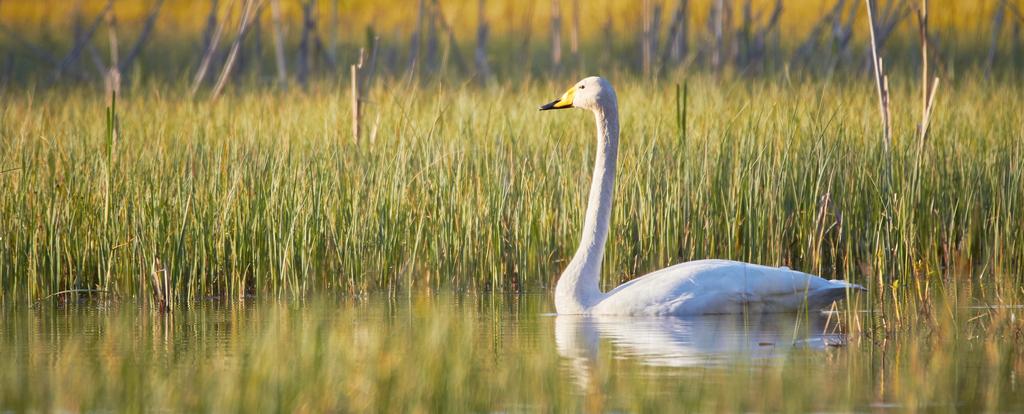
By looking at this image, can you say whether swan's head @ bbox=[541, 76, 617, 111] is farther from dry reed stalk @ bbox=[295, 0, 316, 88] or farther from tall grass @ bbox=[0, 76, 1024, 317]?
dry reed stalk @ bbox=[295, 0, 316, 88]

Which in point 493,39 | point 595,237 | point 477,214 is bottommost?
point 595,237

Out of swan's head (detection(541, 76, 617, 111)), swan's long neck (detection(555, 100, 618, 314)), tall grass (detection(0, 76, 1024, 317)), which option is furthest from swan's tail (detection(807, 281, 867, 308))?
swan's head (detection(541, 76, 617, 111))

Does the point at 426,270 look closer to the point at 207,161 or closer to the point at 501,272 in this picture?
the point at 501,272

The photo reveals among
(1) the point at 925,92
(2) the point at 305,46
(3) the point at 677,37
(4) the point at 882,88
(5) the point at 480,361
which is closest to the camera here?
(5) the point at 480,361

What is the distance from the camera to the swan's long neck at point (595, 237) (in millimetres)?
6680

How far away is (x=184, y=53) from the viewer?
27219 mm

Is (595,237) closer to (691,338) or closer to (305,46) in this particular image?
(691,338)

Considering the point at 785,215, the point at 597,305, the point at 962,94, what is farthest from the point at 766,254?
the point at 962,94

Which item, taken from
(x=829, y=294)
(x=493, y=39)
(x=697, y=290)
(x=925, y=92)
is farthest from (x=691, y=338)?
(x=493, y=39)

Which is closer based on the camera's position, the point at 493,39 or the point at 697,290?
the point at 697,290

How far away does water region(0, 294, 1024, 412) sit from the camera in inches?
176

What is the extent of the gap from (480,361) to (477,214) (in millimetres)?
2549

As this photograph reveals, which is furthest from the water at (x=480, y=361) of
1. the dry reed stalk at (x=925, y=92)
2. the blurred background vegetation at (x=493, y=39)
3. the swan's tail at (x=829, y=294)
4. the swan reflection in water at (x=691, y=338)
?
the blurred background vegetation at (x=493, y=39)

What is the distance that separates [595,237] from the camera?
22.6 feet
